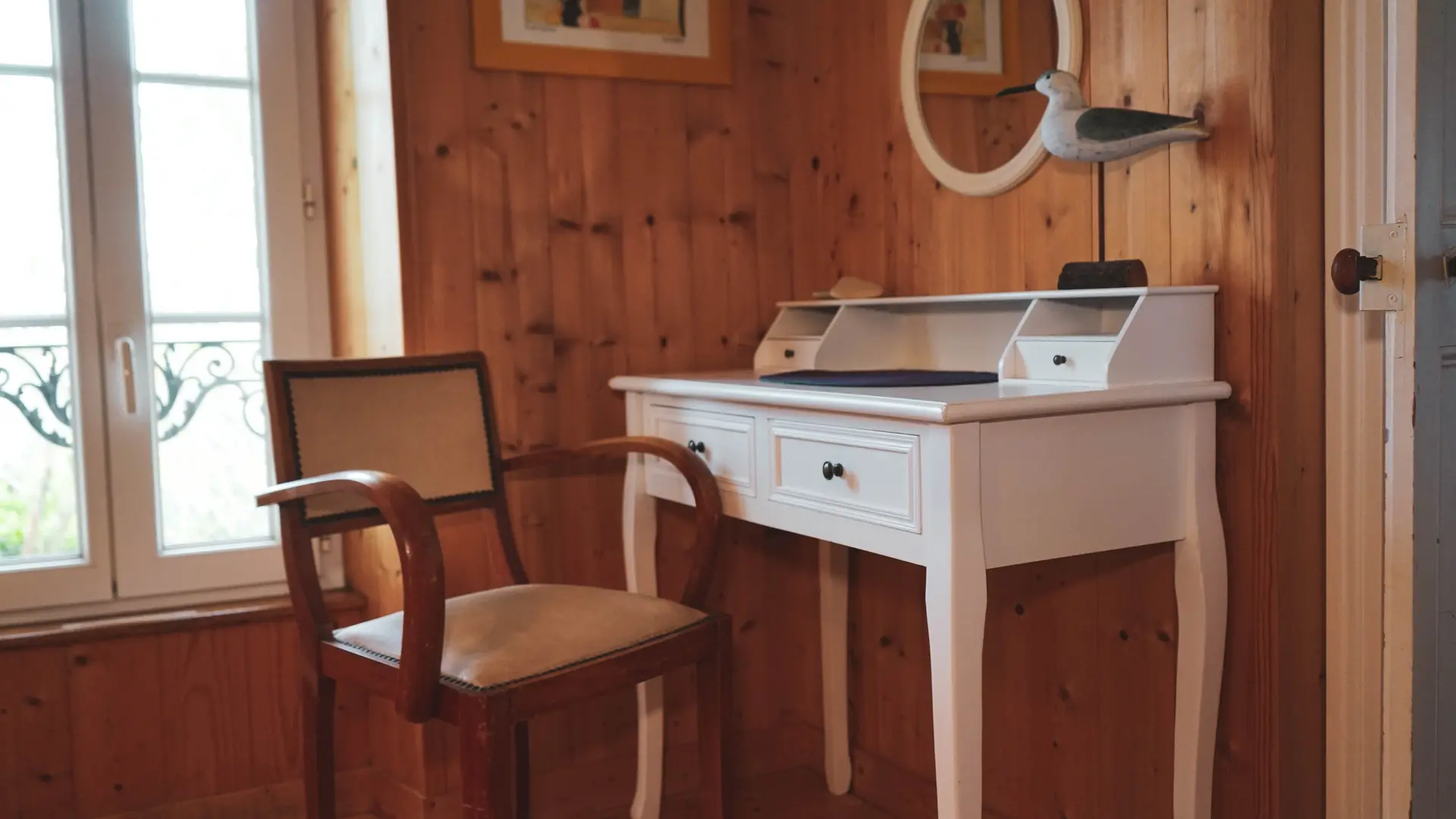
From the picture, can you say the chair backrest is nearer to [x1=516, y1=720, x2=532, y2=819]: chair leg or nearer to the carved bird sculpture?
[x1=516, y1=720, x2=532, y2=819]: chair leg

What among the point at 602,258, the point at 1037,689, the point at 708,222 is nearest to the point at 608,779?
the point at 1037,689

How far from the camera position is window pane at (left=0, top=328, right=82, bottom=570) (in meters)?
2.34

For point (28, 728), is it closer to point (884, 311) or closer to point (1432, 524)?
point (884, 311)

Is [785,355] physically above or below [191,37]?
below

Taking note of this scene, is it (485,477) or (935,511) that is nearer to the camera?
(935,511)

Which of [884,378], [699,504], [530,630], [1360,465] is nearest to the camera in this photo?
[1360,465]

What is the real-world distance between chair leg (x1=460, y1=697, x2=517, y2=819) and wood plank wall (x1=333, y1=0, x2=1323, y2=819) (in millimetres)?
773

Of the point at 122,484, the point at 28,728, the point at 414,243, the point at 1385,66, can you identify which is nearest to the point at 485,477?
the point at 414,243

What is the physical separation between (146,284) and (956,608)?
1705 millimetres

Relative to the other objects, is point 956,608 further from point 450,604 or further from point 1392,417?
point 450,604

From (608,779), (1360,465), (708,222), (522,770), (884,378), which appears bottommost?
(608,779)

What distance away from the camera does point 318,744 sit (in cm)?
193

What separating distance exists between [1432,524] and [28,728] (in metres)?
2.29

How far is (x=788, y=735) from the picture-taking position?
273cm
